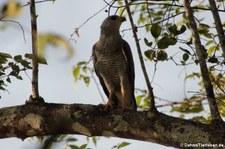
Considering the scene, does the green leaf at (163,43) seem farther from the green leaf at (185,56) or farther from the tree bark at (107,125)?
the tree bark at (107,125)

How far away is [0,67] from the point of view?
2.98 m

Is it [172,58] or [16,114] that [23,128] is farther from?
[172,58]

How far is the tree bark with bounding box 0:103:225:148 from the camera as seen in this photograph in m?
2.17

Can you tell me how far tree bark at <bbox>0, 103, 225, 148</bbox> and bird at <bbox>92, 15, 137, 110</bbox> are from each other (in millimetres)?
2076

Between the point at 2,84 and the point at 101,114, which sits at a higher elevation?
the point at 2,84

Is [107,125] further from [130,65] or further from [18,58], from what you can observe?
[130,65]

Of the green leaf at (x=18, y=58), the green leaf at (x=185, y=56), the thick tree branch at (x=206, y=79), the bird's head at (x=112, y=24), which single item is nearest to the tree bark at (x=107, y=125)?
the thick tree branch at (x=206, y=79)

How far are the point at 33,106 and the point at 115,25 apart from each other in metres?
2.83

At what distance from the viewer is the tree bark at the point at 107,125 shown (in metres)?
2.17

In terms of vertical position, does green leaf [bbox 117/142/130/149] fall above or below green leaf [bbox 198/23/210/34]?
below

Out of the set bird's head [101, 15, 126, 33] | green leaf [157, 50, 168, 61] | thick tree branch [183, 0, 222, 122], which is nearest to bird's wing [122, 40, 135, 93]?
bird's head [101, 15, 126, 33]

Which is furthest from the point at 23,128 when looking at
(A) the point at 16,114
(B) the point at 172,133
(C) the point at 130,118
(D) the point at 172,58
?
(D) the point at 172,58

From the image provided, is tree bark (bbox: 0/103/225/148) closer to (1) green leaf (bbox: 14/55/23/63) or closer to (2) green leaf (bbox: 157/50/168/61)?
(1) green leaf (bbox: 14/55/23/63)

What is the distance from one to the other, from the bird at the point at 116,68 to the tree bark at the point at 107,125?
2076 mm
